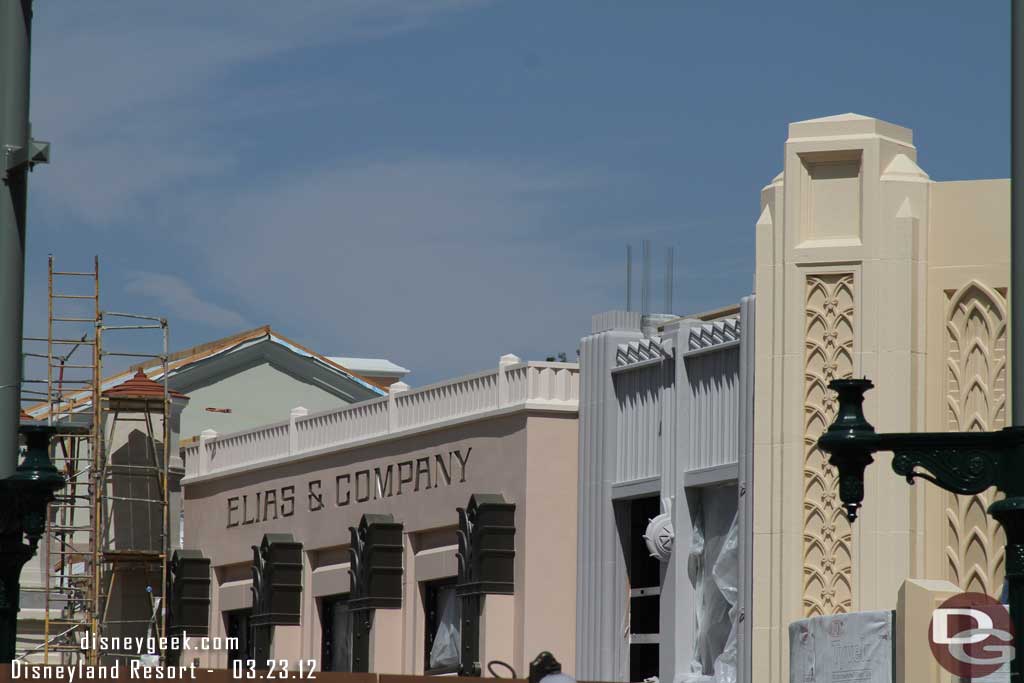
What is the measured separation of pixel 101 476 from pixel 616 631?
13436 mm

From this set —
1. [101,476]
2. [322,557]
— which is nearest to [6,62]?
[322,557]

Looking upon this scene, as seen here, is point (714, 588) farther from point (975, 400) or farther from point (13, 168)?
point (13, 168)

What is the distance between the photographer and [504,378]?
31.5 meters

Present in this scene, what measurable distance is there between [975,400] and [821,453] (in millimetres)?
1707

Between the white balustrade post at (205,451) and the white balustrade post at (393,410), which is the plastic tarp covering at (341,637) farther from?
the white balustrade post at (205,451)

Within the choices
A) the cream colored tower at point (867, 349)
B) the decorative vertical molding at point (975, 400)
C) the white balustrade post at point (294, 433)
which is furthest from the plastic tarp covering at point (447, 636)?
the decorative vertical molding at point (975, 400)

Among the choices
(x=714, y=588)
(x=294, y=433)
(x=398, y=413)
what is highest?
(x=398, y=413)

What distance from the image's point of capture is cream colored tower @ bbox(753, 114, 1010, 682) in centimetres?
2144

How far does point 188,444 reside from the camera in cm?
4166

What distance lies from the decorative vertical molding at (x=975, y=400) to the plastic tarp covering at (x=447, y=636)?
12.5m

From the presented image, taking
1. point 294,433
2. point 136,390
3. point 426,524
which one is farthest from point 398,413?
point 136,390

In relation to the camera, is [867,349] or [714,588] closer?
[867,349]

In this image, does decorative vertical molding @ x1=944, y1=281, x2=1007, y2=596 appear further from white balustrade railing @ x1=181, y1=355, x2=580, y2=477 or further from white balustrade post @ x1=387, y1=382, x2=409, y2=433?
white balustrade post @ x1=387, y1=382, x2=409, y2=433

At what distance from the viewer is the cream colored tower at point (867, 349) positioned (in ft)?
70.3
